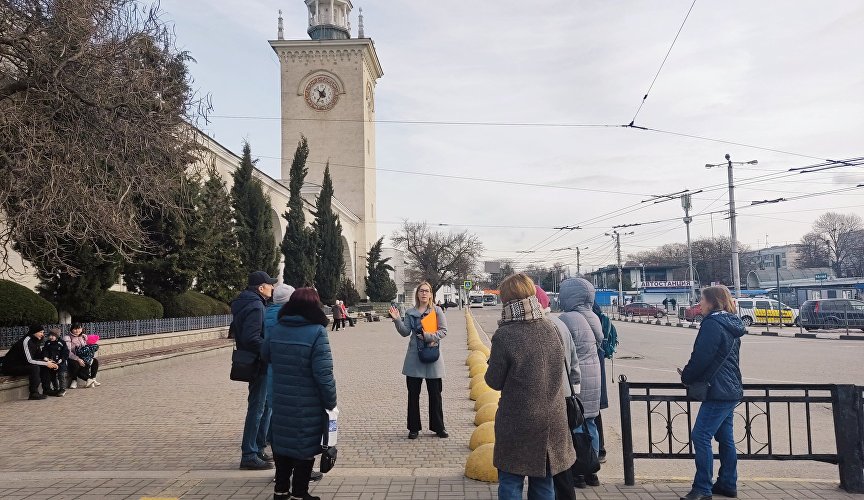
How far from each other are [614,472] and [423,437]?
2.43 m

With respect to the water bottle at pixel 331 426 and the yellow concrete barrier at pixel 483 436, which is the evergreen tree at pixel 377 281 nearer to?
the yellow concrete barrier at pixel 483 436

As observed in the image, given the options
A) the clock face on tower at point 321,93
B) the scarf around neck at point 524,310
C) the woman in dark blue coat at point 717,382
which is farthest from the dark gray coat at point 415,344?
the clock face on tower at point 321,93

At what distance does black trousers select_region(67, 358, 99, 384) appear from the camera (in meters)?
12.9

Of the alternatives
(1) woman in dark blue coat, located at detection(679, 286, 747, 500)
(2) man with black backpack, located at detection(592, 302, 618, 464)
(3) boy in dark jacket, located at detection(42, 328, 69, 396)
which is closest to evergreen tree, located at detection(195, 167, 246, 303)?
(3) boy in dark jacket, located at detection(42, 328, 69, 396)

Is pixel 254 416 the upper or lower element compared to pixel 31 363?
lower

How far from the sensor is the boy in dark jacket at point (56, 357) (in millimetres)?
11961

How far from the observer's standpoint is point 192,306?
24625 mm

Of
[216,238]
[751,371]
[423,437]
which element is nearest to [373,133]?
[216,238]

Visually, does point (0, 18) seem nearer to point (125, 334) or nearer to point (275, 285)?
point (275, 285)

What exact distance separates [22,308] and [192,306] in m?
9.22

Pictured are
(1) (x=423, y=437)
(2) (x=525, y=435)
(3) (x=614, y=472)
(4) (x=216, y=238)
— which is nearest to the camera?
(2) (x=525, y=435)

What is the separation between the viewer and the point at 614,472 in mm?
6434

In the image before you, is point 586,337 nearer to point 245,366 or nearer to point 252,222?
point 245,366

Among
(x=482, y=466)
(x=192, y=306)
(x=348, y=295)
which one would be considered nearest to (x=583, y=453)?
(x=482, y=466)
